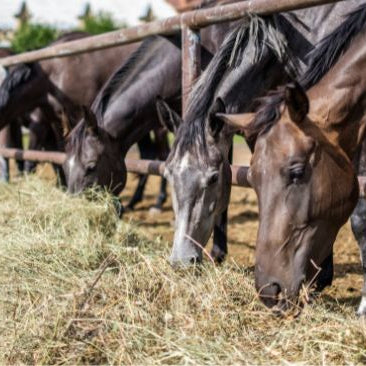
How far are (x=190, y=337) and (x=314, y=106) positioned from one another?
108cm

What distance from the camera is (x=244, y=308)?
203cm

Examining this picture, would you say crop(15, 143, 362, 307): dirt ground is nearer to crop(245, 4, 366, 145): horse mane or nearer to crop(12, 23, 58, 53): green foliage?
crop(245, 4, 366, 145): horse mane

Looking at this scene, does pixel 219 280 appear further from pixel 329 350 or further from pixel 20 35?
pixel 20 35

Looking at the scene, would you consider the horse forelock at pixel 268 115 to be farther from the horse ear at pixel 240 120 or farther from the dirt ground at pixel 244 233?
the dirt ground at pixel 244 233

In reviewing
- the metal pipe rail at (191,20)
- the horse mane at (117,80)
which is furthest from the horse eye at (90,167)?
the metal pipe rail at (191,20)

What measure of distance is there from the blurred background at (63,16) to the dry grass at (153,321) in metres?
18.6

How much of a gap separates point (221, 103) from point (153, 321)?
4.70ft

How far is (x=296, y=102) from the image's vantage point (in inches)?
84.4

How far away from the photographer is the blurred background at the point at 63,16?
2702cm

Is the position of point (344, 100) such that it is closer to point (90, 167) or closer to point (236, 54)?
point (236, 54)

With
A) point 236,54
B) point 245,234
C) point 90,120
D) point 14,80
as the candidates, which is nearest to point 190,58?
point 236,54

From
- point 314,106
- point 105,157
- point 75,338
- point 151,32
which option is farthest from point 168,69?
point 75,338

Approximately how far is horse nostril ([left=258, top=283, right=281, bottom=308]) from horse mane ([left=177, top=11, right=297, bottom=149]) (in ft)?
3.76

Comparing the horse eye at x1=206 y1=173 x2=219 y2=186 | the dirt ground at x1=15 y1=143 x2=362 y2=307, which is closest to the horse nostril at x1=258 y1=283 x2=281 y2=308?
the dirt ground at x1=15 y1=143 x2=362 y2=307
